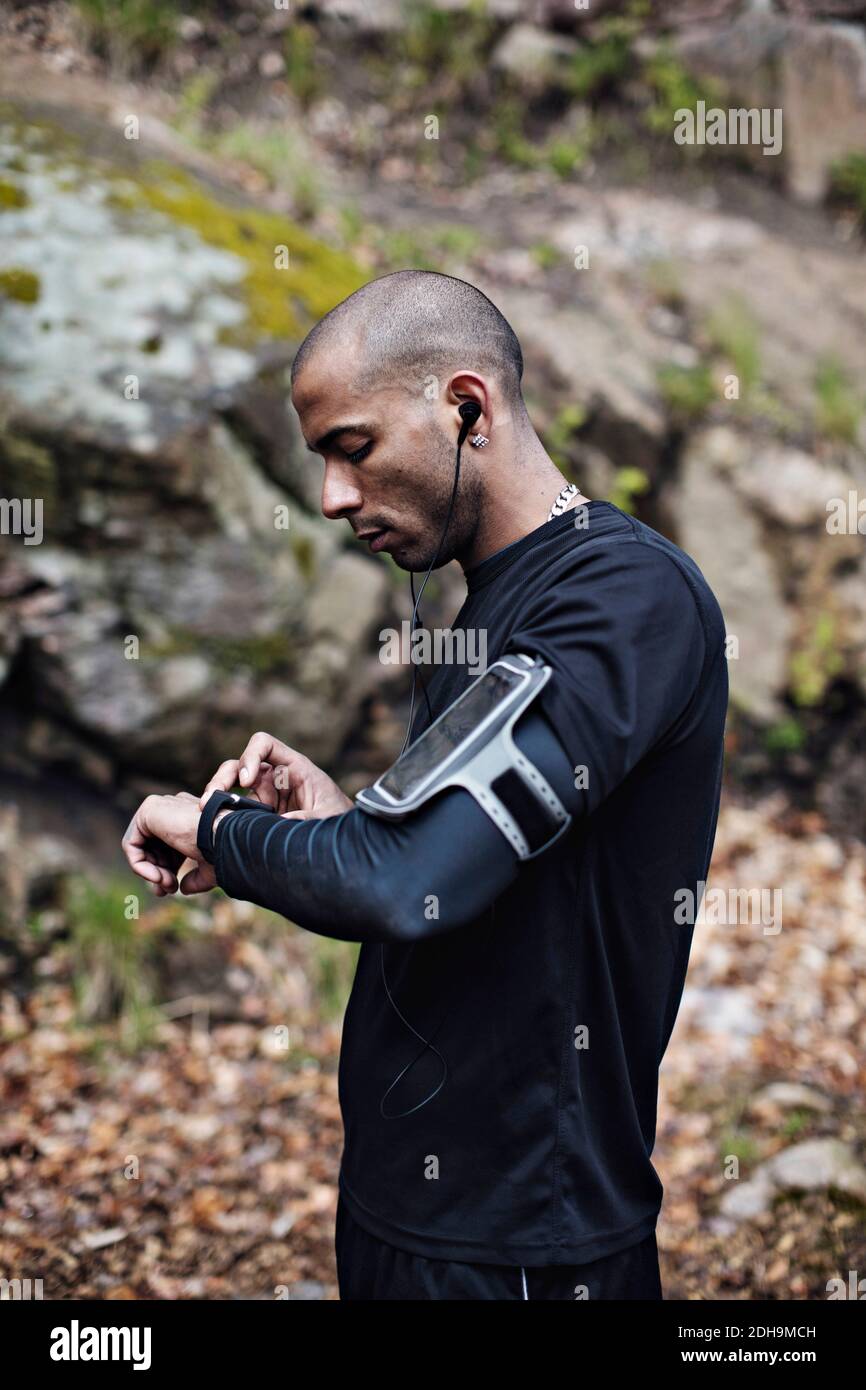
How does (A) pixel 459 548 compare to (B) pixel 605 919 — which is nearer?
(B) pixel 605 919

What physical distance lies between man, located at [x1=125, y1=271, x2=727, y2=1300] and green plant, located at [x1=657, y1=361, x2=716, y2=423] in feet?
16.1

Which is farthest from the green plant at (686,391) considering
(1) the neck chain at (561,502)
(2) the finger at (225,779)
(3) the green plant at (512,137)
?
(2) the finger at (225,779)

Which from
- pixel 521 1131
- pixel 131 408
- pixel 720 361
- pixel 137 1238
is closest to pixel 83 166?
pixel 131 408

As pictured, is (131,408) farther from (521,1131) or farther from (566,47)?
(566,47)

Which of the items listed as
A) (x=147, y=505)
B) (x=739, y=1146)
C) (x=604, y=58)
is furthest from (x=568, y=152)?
(x=739, y=1146)

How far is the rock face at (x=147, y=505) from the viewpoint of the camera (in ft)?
15.6

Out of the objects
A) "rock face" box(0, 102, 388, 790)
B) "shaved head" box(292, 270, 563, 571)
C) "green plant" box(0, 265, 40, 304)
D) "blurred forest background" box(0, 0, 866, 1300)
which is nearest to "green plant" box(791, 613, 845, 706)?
"blurred forest background" box(0, 0, 866, 1300)

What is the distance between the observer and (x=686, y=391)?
21.8ft

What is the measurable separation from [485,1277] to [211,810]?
2.91ft

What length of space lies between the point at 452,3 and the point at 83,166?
4334 millimetres

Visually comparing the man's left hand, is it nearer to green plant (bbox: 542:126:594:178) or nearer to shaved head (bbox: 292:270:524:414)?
shaved head (bbox: 292:270:524:414)

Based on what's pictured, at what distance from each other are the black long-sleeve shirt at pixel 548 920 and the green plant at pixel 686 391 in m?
5.11

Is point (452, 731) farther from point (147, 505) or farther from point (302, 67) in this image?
point (302, 67)

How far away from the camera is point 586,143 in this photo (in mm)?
8359
